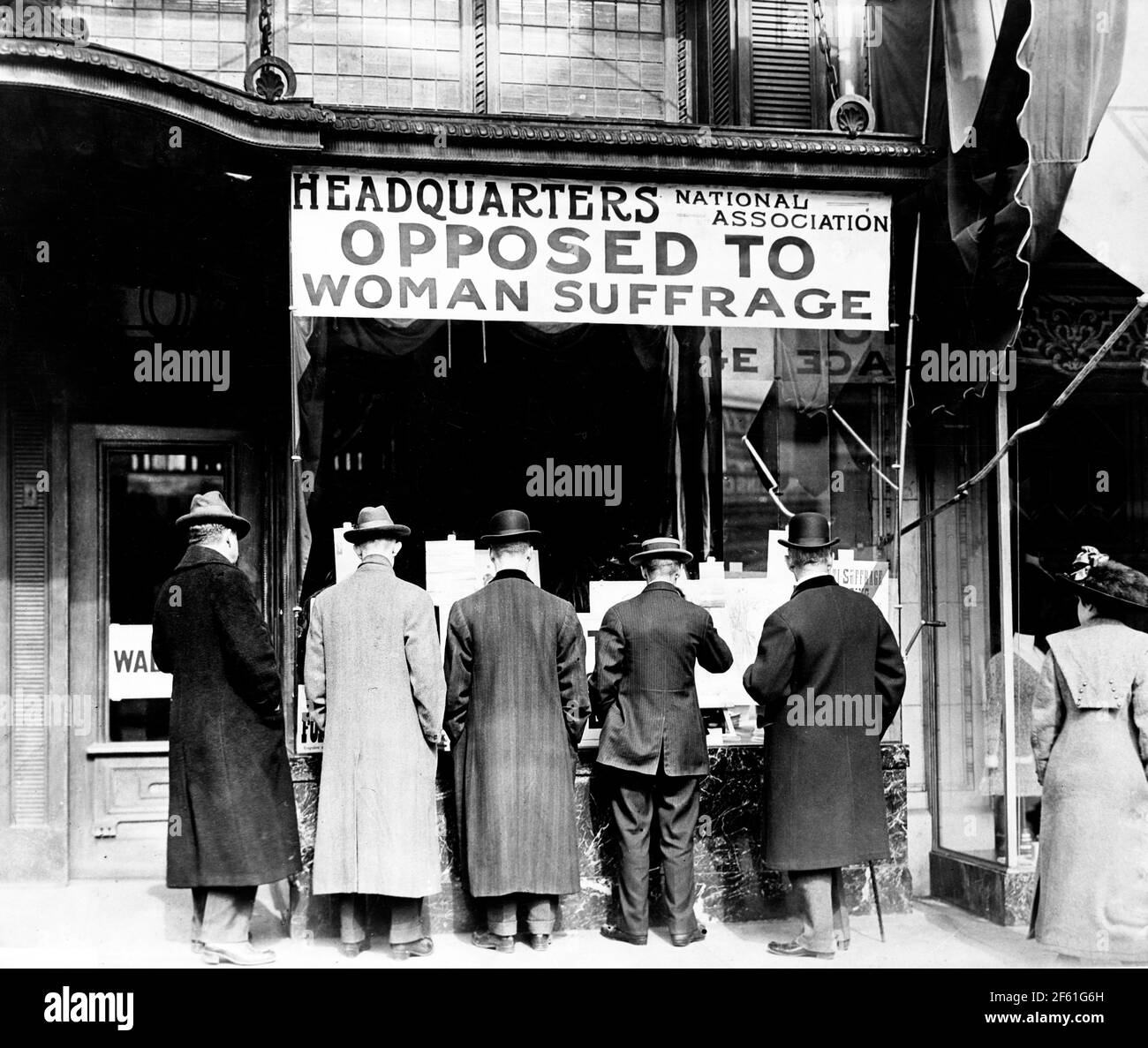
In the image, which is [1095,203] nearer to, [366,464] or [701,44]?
[701,44]

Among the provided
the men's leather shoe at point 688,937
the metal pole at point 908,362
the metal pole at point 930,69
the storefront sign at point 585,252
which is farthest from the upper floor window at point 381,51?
the men's leather shoe at point 688,937

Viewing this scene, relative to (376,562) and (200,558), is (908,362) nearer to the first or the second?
(376,562)

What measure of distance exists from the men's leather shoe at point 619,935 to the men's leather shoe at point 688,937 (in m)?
0.16

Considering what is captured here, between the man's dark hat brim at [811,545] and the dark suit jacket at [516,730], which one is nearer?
the dark suit jacket at [516,730]

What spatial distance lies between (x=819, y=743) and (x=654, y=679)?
0.91 meters

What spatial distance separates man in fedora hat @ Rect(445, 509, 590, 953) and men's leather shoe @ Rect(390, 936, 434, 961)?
1.02ft

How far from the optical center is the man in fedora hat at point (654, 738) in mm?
6359

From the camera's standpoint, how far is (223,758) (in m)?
5.91

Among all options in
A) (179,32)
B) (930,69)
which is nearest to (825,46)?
(930,69)

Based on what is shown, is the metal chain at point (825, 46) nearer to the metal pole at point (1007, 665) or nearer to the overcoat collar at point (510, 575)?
the metal pole at point (1007, 665)

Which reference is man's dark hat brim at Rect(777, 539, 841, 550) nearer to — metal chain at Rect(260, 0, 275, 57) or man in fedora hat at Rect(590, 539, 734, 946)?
man in fedora hat at Rect(590, 539, 734, 946)

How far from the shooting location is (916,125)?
24.5ft

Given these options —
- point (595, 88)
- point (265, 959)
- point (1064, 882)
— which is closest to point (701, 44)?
point (595, 88)

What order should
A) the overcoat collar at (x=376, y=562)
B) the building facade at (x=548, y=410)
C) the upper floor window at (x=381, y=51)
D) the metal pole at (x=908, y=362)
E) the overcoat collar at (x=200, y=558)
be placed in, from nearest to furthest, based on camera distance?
the overcoat collar at (x=200, y=558), the overcoat collar at (x=376, y=562), the building facade at (x=548, y=410), the metal pole at (x=908, y=362), the upper floor window at (x=381, y=51)
